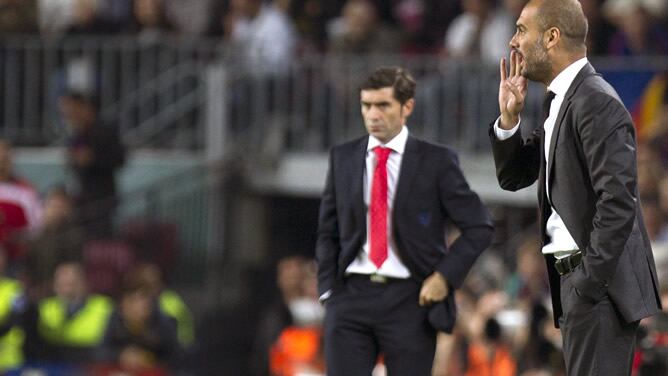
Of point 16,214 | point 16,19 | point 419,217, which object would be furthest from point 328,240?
point 16,19

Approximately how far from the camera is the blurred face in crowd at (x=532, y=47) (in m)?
6.60

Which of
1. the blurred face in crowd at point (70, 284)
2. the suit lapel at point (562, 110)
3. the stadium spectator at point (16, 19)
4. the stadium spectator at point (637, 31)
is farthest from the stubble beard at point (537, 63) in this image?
the stadium spectator at point (16, 19)

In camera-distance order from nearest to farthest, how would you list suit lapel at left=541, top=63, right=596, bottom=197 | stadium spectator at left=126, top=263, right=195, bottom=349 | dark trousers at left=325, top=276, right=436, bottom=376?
1. suit lapel at left=541, top=63, right=596, bottom=197
2. dark trousers at left=325, top=276, right=436, bottom=376
3. stadium spectator at left=126, top=263, right=195, bottom=349

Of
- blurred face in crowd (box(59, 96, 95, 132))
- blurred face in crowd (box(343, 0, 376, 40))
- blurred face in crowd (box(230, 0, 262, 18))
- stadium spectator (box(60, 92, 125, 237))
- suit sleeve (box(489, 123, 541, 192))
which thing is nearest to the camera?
suit sleeve (box(489, 123, 541, 192))

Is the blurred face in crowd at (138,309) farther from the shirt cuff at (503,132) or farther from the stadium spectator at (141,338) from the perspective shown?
the shirt cuff at (503,132)

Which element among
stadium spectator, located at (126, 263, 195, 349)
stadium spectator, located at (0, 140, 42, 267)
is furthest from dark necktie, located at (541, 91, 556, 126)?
stadium spectator, located at (0, 140, 42, 267)

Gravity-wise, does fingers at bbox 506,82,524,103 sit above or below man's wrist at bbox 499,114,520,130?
above

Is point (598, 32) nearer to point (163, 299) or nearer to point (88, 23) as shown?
point (163, 299)

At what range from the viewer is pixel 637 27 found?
1373cm

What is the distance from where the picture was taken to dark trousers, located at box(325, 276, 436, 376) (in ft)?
26.9

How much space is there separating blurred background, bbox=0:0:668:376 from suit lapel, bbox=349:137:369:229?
12.3ft

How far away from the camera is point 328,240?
8453 millimetres

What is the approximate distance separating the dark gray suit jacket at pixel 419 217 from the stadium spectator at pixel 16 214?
7.44 m

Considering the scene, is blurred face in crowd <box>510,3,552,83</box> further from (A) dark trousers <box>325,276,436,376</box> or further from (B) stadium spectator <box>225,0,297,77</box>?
(B) stadium spectator <box>225,0,297,77</box>
